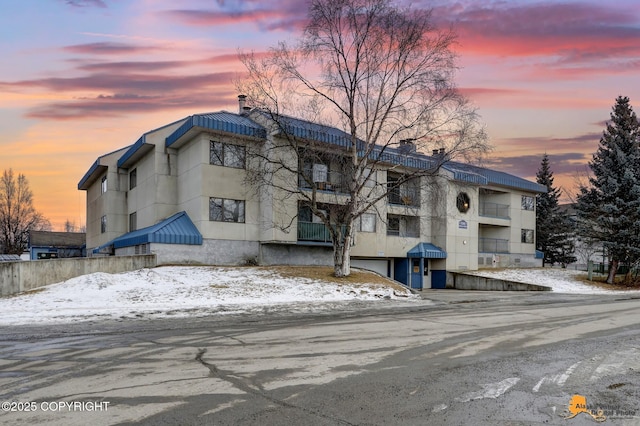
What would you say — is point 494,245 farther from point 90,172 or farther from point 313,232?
point 90,172

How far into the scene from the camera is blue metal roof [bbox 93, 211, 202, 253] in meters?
24.9

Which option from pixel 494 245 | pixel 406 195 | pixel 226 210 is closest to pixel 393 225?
pixel 406 195

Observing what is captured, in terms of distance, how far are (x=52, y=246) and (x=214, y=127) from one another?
38483 mm

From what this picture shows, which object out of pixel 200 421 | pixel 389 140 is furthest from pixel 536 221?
pixel 200 421

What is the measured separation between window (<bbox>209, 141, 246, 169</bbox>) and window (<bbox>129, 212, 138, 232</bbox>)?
9304 mm

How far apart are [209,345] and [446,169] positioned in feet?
98.6

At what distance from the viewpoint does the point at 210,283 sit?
68.9ft

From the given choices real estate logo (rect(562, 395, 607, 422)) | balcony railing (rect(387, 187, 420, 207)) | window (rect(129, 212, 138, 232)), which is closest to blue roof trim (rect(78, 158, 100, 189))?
window (rect(129, 212, 138, 232))

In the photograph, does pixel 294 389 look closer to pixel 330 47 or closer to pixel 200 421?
pixel 200 421

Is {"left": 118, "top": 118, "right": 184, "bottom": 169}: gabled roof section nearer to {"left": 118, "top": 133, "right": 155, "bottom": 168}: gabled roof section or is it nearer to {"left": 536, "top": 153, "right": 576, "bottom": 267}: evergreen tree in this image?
{"left": 118, "top": 133, "right": 155, "bottom": 168}: gabled roof section

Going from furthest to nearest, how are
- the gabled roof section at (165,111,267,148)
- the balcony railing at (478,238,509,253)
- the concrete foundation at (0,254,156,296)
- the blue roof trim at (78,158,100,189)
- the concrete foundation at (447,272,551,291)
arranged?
the balcony railing at (478,238,509,253) < the blue roof trim at (78,158,100,189) < the concrete foundation at (447,272,551,291) < the gabled roof section at (165,111,267,148) < the concrete foundation at (0,254,156,296)

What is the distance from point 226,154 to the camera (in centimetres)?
2738

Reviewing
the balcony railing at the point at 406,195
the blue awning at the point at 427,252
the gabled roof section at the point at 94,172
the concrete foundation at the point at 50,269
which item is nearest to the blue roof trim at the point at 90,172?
the gabled roof section at the point at 94,172

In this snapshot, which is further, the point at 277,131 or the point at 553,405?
the point at 277,131
